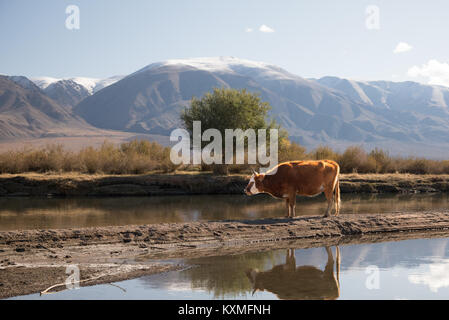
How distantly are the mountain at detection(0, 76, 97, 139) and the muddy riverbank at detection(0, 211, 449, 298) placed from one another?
134278 millimetres

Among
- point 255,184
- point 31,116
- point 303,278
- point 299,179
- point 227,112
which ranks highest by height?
point 31,116

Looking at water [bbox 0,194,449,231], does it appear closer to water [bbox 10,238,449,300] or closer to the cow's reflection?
water [bbox 10,238,449,300]

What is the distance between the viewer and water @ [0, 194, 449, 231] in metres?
17.2

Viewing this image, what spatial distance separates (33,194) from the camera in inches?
1051

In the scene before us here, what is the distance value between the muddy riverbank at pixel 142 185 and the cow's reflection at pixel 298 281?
16611 mm

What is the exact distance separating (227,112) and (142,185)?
735 centimetres

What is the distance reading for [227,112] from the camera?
32.1 meters

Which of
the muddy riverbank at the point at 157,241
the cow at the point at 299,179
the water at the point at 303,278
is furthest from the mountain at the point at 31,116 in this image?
the water at the point at 303,278
